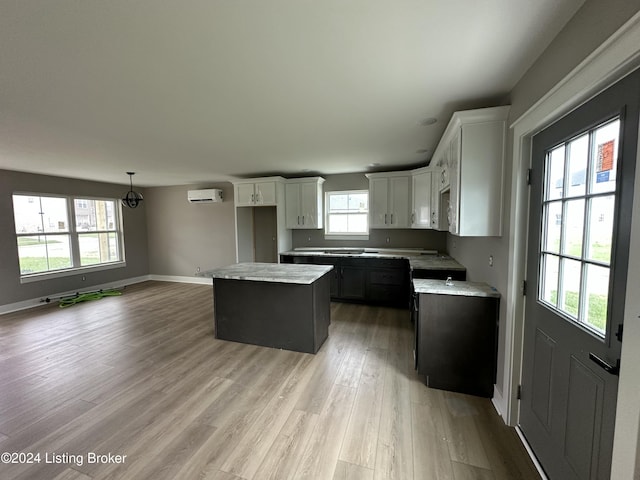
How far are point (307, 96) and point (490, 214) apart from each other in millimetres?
1772

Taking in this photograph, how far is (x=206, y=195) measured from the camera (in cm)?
614

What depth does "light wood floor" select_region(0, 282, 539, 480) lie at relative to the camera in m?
1.59

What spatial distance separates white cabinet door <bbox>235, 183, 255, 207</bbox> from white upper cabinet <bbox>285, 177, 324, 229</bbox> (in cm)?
72

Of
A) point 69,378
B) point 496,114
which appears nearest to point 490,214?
point 496,114

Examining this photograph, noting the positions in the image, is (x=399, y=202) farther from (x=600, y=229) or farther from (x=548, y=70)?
(x=600, y=229)

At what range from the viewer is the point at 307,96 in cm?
205

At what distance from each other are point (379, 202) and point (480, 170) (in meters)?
2.71

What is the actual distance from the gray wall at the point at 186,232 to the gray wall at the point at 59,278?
0.33 meters

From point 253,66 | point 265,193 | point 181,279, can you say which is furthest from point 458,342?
point 181,279

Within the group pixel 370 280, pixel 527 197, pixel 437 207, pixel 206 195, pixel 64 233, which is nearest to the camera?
pixel 527 197

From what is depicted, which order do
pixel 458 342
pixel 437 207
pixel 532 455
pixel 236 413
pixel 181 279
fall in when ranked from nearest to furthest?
pixel 532 455 < pixel 236 413 < pixel 458 342 < pixel 437 207 < pixel 181 279

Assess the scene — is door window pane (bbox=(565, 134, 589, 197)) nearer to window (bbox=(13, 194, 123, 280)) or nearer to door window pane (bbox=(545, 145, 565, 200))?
door window pane (bbox=(545, 145, 565, 200))

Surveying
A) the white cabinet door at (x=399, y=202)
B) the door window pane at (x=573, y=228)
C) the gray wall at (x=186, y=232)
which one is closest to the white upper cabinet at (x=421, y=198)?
the white cabinet door at (x=399, y=202)

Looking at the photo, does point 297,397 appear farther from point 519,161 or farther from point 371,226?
point 371,226
